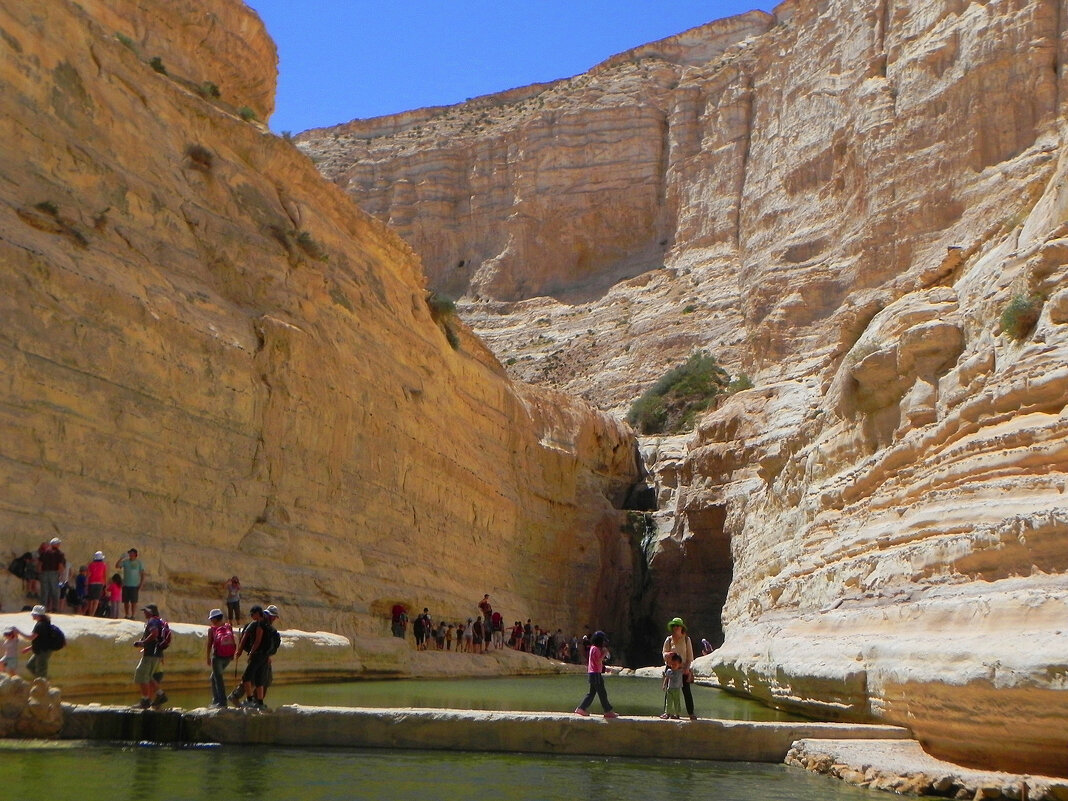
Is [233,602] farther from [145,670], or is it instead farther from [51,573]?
[145,670]

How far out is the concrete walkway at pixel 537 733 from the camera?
10289 mm

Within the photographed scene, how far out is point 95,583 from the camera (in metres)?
14.3

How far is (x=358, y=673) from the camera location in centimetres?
1817

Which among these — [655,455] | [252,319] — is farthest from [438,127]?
[252,319]

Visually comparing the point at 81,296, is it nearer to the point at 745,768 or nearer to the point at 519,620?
the point at 745,768

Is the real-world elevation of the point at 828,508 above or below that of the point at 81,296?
below

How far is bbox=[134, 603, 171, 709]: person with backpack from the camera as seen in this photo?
10461 mm

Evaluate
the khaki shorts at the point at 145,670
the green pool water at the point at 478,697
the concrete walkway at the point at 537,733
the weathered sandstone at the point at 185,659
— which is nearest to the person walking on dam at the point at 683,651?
the concrete walkway at the point at 537,733

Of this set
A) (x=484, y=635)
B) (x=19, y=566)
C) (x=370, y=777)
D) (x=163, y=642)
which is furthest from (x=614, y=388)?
(x=370, y=777)

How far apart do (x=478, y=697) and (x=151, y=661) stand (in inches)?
267

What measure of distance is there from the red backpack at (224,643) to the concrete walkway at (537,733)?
2.38 feet

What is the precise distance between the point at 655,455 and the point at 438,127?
43490mm

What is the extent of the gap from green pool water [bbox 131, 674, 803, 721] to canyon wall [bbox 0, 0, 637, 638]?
8.24 feet

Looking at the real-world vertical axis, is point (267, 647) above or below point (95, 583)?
below
